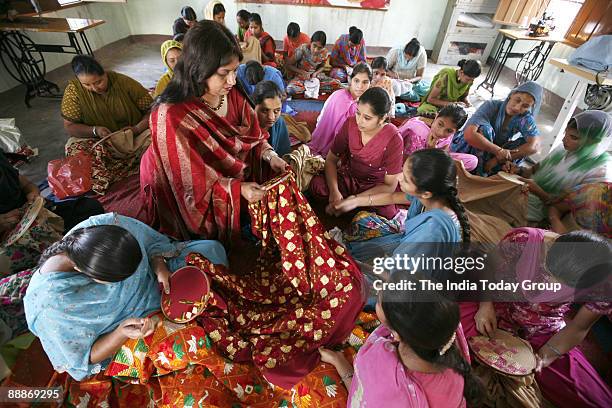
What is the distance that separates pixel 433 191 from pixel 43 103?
5739 millimetres

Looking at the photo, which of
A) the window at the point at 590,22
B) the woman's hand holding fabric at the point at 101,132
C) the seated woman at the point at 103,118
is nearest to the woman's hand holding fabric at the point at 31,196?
the seated woman at the point at 103,118

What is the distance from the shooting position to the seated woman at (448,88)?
13.8ft

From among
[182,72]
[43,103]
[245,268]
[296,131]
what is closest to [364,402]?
[245,268]

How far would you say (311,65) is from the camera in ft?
17.6

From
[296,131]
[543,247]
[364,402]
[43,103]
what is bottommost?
[43,103]

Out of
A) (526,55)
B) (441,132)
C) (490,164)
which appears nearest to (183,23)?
(441,132)

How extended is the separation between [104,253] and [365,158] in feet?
6.42

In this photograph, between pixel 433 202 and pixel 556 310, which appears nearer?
pixel 556 310

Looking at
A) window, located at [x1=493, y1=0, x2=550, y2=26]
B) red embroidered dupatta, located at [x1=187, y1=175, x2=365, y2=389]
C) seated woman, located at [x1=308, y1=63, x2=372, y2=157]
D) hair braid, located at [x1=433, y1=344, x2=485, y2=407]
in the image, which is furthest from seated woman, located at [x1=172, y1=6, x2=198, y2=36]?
window, located at [x1=493, y1=0, x2=550, y2=26]

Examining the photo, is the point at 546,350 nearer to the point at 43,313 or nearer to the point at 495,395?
the point at 495,395

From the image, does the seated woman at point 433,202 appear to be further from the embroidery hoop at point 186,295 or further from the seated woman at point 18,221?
the seated woman at point 18,221

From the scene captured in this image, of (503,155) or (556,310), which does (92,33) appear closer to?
(503,155)

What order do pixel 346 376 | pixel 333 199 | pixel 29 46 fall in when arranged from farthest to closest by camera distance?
1. pixel 29 46
2. pixel 333 199
3. pixel 346 376

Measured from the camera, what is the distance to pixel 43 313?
4.16ft
